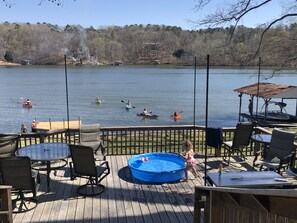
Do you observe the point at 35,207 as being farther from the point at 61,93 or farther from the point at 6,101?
the point at 61,93

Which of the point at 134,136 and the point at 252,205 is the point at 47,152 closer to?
the point at 134,136

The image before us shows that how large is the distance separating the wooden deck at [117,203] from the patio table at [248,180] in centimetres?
113

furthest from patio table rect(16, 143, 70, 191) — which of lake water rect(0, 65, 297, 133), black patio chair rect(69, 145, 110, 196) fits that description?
lake water rect(0, 65, 297, 133)

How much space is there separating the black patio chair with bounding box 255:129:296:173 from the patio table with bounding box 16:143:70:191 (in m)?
3.68

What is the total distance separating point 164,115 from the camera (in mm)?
31781

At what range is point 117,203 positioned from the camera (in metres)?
5.08

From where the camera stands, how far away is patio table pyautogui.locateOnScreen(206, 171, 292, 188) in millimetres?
3312

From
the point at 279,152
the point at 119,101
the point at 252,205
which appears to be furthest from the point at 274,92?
the point at 252,205

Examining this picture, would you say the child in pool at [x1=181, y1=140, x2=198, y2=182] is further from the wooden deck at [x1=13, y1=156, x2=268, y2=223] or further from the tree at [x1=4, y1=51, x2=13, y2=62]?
the tree at [x1=4, y1=51, x2=13, y2=62]

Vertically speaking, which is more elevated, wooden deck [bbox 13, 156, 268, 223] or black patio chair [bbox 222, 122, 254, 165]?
black patio chair [bbox 222, 122, 254, 165]

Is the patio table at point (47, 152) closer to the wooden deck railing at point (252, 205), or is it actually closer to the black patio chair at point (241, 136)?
the wooden deck railing at point (252, 205)

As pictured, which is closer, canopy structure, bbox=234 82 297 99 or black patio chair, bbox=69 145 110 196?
black patio chair, bbox=69 145 110 196

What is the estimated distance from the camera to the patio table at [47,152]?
17.9 feet

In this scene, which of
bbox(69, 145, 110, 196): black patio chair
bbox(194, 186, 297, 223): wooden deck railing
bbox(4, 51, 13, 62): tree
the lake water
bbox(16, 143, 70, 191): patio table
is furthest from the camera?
bbox(4, 51, 13, 62): tree
